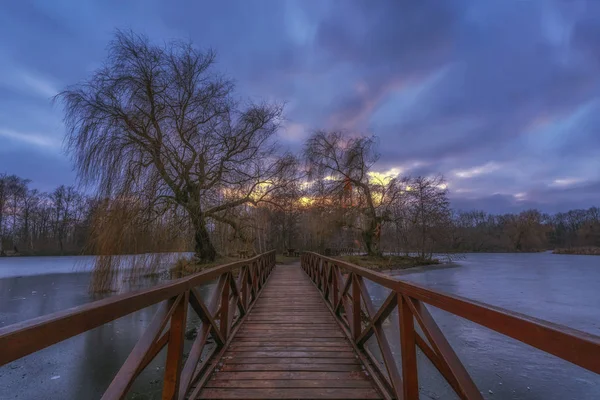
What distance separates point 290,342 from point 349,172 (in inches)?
662

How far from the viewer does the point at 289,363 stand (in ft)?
9.48

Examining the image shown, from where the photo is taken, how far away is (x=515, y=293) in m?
9.78

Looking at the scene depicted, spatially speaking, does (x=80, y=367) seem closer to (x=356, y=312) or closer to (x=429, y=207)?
(x=356, y=312)

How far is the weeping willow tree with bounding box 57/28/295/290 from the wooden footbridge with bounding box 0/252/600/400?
6.33 metres

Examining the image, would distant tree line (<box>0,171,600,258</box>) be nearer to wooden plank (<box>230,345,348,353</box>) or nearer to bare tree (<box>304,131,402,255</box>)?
bare tree (<box>304,131,402,255</box>)

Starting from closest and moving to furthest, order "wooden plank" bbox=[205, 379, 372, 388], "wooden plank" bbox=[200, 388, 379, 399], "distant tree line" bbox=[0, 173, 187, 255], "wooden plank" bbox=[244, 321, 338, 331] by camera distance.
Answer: "wooden plank" bbox=[200, 388, 379, 399]
"wooden plank" bbox=[205, 379, 372, 388]
"wooden plank" bbox=[244, 321, 338, 331]
"distant tree line" bbox=[0, 173, 187, 255]

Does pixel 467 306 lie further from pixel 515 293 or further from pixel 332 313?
pixel 515 293

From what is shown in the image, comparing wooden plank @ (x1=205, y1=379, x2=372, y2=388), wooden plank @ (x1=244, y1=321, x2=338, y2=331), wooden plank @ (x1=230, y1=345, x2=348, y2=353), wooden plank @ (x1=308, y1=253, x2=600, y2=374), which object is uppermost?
wooden plank @ (x1=308, y1=253, x2=600, y2=374)

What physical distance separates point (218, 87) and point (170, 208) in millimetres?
4657

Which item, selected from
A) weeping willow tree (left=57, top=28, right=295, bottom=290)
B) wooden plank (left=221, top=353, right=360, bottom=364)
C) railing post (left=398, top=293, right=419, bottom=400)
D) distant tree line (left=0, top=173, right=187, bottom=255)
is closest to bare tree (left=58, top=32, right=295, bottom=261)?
weeping willow tree (left=57, top=28, right=295, bottom=290)

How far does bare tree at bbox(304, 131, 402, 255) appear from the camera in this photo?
63.7 feet

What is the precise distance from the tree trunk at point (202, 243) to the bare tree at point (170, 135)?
0.04 meters

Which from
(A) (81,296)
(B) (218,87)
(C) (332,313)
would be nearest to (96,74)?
(B) (218,87)

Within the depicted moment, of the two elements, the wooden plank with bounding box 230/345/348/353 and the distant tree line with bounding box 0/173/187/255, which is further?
the distant tree line with bounding box 0/173/187/255
